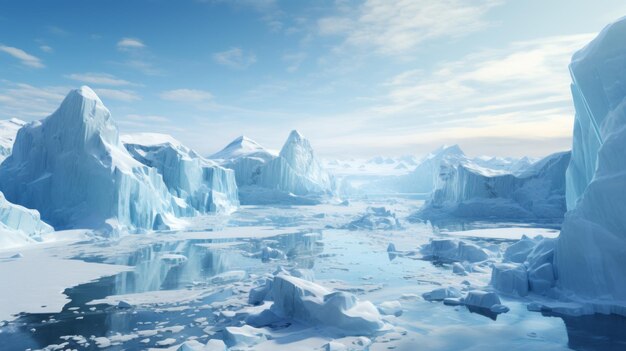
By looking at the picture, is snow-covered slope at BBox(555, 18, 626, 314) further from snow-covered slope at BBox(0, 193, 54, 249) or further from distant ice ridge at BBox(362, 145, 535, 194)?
distant ice ridge at BBox(362, 145, 535, 194)

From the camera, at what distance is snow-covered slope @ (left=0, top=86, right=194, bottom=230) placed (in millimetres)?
22266

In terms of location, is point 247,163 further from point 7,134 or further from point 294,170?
point 7,134

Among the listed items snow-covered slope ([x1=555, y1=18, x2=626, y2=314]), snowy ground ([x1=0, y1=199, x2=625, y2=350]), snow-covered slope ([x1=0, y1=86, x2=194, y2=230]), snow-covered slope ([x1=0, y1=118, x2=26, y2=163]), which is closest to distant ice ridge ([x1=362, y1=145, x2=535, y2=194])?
snow-covered slope ([x1=555, y1=18, x2=626, y2=314])

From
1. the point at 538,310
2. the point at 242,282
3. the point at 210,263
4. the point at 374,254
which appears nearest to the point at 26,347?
the point at 242,282

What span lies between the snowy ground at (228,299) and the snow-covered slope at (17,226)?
920 mm

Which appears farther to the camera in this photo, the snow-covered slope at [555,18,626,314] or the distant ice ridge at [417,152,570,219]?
the distant ice ridge at [417,152,570,219]

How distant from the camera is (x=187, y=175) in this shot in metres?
35.9

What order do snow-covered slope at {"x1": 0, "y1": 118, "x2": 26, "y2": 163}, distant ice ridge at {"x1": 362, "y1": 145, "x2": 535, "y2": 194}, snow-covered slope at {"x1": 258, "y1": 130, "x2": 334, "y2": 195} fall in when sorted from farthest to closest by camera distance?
distant ice ridge at {"x1": 362, "y1": 145, "x2": 535, "y2": 194}
snow-covered slope at {"x1": 258, "y1": 130, "x2": 334, "y2": 195}
snow-covered slope at {"x1": 0, "y1": 118, "x2": 26, "y2": 163}

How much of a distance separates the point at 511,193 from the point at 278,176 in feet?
87.7

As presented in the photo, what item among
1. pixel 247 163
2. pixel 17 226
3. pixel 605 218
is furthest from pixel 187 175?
pixel 605 218

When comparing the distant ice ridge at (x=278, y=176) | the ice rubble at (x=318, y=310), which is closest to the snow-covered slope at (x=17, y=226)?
the ice rubble at (x=318, y=310)

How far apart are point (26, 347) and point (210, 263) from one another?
8633mm

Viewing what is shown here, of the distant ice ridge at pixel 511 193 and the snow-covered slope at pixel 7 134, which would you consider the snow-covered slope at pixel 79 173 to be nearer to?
the snow-covered slope at pixel 7 134

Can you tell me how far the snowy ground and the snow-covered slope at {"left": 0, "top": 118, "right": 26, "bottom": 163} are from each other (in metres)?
25.8
